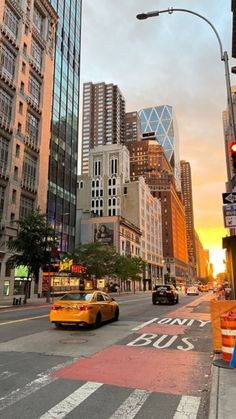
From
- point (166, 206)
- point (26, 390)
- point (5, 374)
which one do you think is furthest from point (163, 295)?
point (166, 206)

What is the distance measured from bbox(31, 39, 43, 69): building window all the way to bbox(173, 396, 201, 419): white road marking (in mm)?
54618

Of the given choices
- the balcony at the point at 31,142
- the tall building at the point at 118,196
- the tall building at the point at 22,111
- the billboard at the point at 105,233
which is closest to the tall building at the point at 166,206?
the tall building at the point at 118,196

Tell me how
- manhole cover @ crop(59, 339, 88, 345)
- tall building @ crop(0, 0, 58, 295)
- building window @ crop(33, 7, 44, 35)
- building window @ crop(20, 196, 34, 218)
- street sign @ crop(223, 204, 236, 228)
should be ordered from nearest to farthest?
1. street sign @ crop(223, 204, 236, 228)
2. manhole cover @ crop(59, 339, 88, 345)
3. tall building @ crop(0, 0, 58, 295)
4. building window @ crop(20, 196, 34, 218)
5. building window @ crop(33, 7, 44, 35)

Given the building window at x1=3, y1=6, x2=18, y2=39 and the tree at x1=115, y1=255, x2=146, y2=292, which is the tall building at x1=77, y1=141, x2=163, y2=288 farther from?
the building window at x1=3, y1=6, x2=18, y2=39

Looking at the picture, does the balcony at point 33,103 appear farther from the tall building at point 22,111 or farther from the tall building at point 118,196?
the tall building at point 118,196

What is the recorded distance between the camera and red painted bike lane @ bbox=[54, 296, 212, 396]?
693cm

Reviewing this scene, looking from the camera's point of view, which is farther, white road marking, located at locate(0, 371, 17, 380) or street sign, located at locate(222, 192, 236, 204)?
street sign, located at locate(222, 192, 236, 204)

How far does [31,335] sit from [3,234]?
31219mm

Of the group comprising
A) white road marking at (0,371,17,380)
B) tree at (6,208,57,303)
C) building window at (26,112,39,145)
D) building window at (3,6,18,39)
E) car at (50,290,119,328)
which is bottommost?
white road marking at (0,371,17,380)

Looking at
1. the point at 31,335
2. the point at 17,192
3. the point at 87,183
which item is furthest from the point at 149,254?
the point at 31,335

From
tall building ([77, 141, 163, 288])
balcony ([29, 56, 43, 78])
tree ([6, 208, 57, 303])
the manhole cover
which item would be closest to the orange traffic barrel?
the manhole cover

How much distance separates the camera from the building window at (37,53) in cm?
5331

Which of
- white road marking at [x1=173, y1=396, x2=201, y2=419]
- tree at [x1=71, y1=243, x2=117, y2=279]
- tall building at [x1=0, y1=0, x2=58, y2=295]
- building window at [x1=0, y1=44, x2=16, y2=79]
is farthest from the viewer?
tree at [x1=71, y1=243, x2=117, y2=279]

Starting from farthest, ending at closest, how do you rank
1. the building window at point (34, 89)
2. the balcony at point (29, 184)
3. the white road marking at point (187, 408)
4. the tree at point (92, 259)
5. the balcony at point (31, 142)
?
the tree at point (92, 259), the building window at point (34, 89), the balcony at point (31, 142), the balcony at point (29, 184), the white road marking at point (187, 408)
